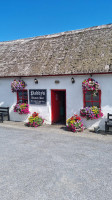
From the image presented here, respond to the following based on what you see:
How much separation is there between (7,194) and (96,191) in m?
2.10

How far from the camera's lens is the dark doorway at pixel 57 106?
9.81m

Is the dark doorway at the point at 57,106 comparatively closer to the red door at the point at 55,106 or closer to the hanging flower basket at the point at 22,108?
the red door at the point at 55,106

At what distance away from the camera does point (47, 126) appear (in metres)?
9.47

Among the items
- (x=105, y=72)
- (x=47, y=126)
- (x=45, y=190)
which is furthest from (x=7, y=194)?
(x=105, y=72)

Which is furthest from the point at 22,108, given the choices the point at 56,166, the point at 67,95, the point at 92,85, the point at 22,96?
the point at 56,166

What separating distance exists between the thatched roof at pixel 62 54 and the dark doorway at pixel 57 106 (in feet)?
5.26

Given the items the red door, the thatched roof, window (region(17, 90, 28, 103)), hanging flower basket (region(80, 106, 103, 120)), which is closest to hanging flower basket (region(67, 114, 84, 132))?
hanging flower basket (region(80, 106, 103, 120))

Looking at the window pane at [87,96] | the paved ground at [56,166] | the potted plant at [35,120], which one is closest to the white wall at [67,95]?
the window pane at [87,96]

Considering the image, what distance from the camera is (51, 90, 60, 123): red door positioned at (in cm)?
973

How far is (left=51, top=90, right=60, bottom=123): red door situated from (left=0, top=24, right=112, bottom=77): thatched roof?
4.88 feet

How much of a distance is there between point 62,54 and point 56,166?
702cm

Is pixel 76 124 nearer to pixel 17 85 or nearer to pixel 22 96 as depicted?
pixel 22 96

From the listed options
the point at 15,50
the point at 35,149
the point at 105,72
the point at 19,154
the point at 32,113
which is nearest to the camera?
the point at 19,154

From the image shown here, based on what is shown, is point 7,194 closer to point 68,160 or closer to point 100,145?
point 68,160
